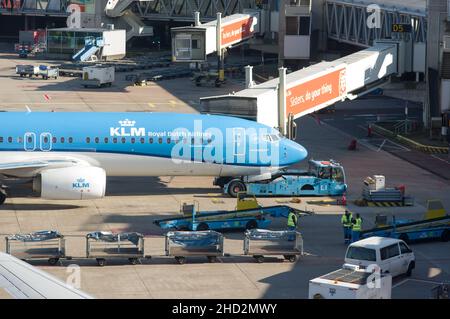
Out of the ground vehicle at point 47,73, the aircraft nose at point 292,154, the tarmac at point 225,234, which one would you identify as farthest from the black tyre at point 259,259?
the ground vehicle at point 47,73

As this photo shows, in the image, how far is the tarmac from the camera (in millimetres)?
39281

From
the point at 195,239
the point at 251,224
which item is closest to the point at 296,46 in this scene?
the point at 251,224

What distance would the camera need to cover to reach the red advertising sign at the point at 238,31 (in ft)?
350

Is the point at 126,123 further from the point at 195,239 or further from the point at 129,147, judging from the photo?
the point at 195,239

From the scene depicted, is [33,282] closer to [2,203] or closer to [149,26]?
[2,203]

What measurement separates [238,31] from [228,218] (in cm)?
6337

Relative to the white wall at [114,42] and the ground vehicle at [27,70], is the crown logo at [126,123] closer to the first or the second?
the ground vehicle at [27,70]

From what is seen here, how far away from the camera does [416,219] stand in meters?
51.3

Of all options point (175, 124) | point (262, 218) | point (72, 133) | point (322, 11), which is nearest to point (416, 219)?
point (262, 218)

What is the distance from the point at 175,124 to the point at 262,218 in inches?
340

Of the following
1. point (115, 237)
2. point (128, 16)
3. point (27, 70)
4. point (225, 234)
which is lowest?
point (27, 70)

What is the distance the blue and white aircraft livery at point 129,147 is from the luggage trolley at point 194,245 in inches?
371

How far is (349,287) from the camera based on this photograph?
3434 cm

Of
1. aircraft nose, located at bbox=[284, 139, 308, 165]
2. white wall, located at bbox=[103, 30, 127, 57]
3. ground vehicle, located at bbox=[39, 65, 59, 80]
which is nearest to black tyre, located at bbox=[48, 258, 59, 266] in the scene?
aircraft nose, located at bbox=[284, 139, 308, 165]
